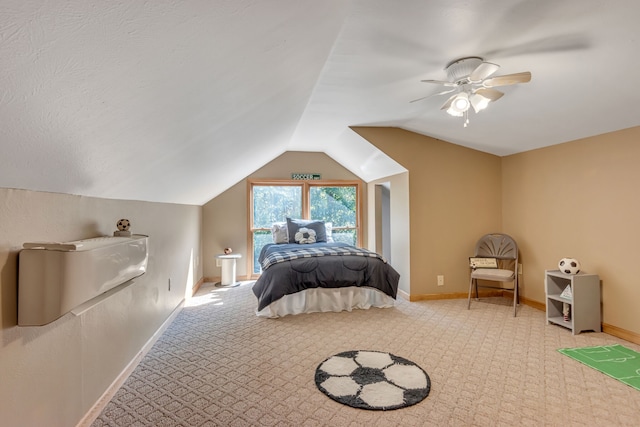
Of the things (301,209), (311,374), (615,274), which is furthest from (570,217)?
(301,209)

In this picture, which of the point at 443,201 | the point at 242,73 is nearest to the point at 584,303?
the point at 443,201

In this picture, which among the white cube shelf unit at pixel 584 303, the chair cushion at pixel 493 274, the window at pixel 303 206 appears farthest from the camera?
the window at pixel 303 206

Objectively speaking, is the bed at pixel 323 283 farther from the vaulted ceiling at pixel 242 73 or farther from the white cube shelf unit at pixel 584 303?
the white cube shelf unit at pixel 584 303

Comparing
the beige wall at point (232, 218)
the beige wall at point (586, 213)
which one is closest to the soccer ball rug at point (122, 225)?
the beige wall at point (232, 218)

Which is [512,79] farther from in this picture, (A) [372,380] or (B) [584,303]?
(B) [584,303]

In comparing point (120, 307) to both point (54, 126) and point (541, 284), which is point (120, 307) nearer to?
point (54, 126)

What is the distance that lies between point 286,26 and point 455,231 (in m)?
3.36

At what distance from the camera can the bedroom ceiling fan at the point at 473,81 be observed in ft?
6.18

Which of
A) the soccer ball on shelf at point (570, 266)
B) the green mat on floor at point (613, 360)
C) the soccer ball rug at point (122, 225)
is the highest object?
the soccer ball rug at point (122, 225)

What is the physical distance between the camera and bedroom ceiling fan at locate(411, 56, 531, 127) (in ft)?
6.18

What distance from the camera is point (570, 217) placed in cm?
313

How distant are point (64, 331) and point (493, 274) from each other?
3.73m

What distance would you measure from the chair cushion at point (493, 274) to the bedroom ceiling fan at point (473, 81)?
79.0 inches

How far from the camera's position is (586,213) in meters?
2.96
